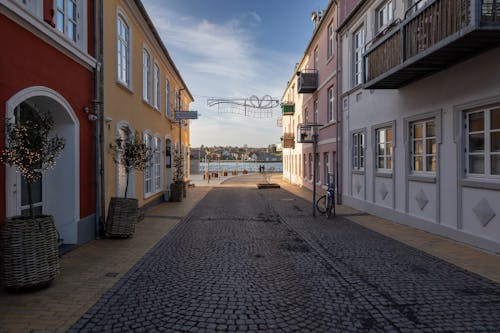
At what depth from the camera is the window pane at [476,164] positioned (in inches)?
288

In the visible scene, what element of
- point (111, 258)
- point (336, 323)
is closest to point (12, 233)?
point (111, 258)

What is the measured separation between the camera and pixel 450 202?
8.05m

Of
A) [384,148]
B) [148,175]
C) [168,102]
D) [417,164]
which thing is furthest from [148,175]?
[417,164]

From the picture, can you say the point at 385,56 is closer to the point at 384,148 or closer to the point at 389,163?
the point at 384,148

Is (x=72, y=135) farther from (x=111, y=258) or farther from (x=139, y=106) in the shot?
(x=139, y=106)

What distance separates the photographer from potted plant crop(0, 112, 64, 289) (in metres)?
4.55

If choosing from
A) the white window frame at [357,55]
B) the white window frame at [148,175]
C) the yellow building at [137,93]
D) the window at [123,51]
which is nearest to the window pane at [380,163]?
the white window frame at [357,55]

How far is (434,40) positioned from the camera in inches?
279

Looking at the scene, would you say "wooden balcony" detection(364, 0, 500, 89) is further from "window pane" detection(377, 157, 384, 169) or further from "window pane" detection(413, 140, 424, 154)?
"window pane" detection(377, 157, 384, 169)

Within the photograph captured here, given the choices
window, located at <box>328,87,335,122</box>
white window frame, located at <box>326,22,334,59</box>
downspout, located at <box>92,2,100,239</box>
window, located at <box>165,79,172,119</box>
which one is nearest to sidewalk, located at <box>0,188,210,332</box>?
downspout, located at <box>92,2,100,239</box>

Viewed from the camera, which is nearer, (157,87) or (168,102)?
(157,87)

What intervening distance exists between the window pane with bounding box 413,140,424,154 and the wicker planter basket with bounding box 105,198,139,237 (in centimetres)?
718

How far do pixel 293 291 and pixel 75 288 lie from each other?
2885 millimetres

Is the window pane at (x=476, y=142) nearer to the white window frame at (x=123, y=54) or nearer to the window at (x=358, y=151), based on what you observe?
the window at (x=358, y=151)
